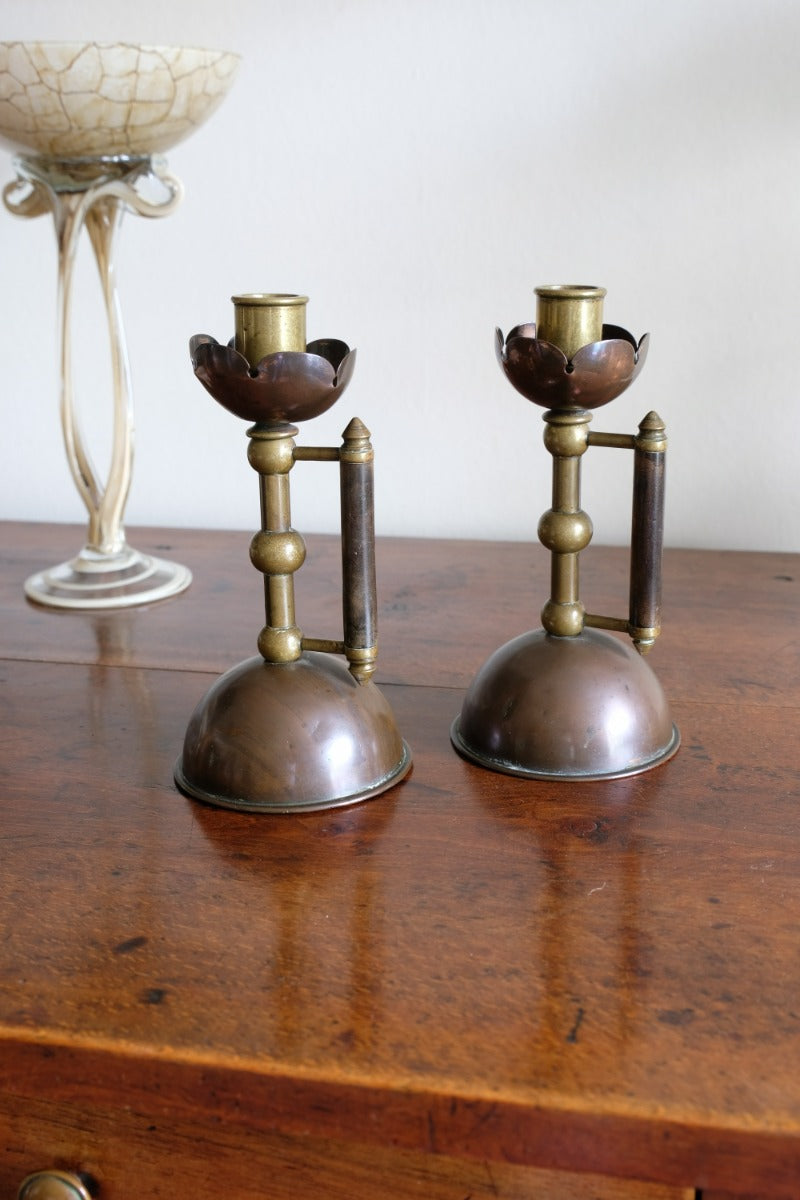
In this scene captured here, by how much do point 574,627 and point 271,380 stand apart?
221mm

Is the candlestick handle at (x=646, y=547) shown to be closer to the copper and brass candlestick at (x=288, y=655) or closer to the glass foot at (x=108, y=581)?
the copper and brass candlestick at (x=288, y=655)

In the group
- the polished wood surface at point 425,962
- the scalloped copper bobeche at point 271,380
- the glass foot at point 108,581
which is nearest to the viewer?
the polished wood surface at point 425,962

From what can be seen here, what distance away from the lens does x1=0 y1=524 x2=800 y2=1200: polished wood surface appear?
442 millimetres

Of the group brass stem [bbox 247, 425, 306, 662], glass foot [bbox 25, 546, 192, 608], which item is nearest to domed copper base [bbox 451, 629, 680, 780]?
brass stem [bbox 247, 425, 306, 662]

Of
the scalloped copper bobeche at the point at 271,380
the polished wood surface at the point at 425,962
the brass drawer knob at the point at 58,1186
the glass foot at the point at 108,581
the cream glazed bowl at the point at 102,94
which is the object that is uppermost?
the cream glazed bowl at the point at 102,94

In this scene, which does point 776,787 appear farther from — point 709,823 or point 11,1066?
point 11,1066

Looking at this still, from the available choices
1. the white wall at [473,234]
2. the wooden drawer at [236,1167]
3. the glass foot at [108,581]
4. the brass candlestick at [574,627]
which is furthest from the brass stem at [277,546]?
the white wall at [473,234]

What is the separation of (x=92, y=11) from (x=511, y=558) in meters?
0.66

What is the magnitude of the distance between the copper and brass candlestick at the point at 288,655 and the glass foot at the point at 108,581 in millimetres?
377

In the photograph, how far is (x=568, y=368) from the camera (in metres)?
0.63

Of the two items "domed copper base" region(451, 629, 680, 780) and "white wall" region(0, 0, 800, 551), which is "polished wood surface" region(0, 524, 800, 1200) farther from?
"white wall" region(0, 0, 800, 551)

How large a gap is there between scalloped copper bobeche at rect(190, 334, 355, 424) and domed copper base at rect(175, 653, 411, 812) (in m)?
0.14

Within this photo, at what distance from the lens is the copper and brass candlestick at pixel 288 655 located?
24.4 inches

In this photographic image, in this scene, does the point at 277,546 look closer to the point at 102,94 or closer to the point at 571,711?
the point at 571,711
